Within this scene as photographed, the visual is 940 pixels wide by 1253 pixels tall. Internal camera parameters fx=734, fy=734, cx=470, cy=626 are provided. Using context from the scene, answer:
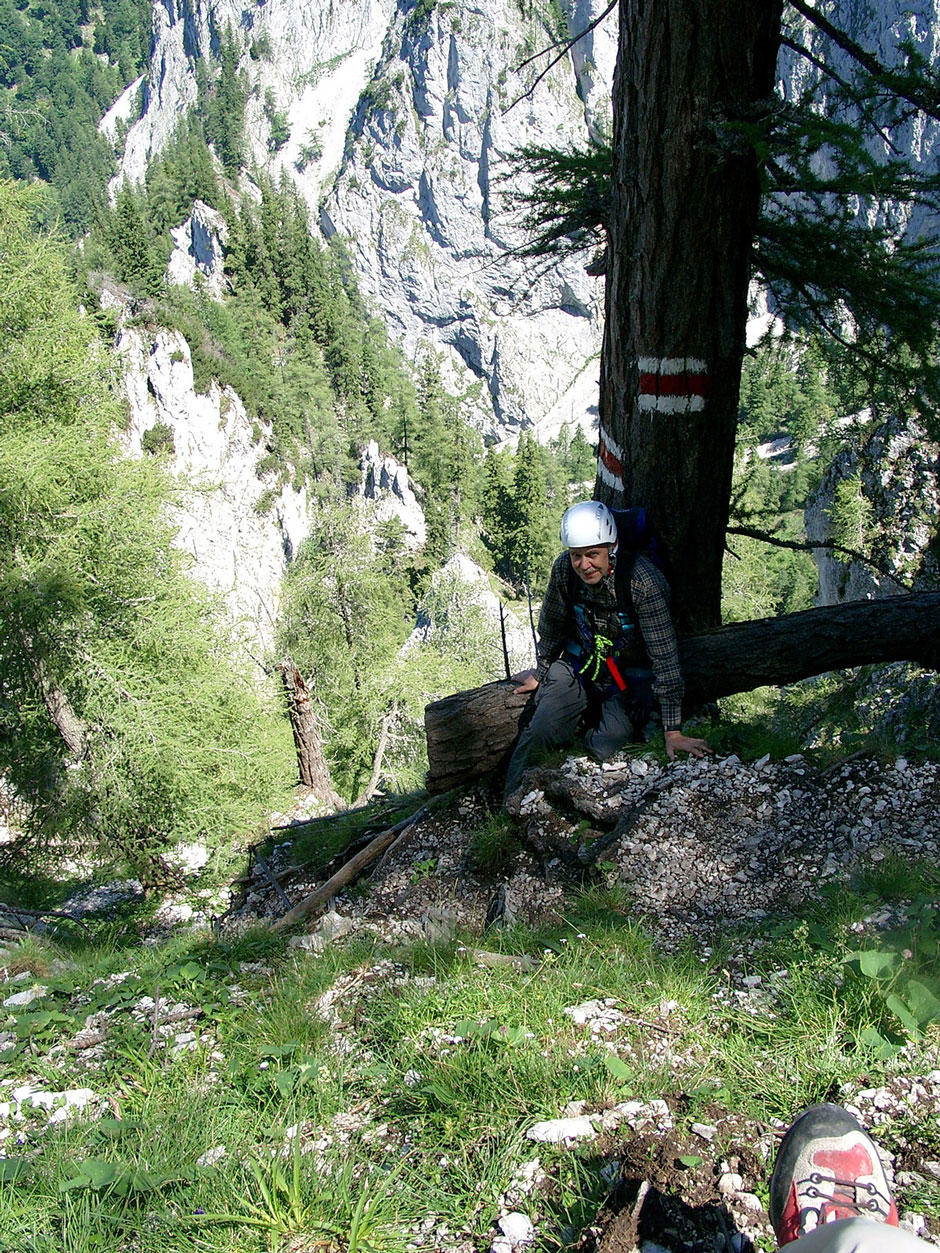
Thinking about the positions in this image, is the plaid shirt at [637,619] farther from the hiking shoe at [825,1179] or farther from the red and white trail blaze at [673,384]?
the hiking shoe at [825,1179]

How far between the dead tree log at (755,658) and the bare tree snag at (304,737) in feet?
34.9

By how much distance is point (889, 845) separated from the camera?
330cm

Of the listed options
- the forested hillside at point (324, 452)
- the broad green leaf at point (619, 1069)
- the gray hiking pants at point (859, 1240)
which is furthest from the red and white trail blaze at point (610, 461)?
the gray hiking pants at point (859, 1240)

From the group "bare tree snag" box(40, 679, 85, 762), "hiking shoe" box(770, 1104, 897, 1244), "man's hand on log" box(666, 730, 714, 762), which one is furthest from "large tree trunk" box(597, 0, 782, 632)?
"bare tree snag" box(40, 679, 85, 762)

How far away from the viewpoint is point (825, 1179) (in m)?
1.72

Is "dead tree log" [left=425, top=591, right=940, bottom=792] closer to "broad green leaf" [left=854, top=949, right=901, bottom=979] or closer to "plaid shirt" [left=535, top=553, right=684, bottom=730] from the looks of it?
"plaid shirt" [left=535, top=553, right=684, bottom=730]

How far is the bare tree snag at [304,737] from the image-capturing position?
50.3 feet

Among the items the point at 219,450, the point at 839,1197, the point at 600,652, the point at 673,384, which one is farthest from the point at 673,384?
the point at 219,450

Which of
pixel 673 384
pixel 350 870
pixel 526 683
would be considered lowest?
pixel 350 870

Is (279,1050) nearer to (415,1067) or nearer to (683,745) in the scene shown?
(415,1067)

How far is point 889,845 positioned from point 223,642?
10.3m

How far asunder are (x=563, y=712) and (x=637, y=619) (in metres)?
0.81

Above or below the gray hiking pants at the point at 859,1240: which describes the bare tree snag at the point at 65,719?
below

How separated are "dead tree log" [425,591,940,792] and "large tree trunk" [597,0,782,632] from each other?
16.7 inches
